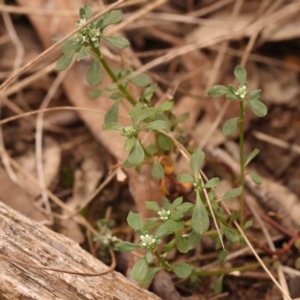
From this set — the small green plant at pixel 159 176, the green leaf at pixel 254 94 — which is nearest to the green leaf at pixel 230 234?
the small green plant at pixel 159 176

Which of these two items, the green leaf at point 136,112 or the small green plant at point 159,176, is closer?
the small green plant at point 159,176

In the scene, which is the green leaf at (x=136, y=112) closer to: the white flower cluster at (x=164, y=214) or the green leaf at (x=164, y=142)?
the green leaf at (x=164, y=142)

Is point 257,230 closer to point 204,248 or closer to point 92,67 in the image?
point 204,248

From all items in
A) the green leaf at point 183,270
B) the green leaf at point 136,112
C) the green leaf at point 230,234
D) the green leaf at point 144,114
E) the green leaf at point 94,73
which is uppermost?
the green leaf at point 94,73

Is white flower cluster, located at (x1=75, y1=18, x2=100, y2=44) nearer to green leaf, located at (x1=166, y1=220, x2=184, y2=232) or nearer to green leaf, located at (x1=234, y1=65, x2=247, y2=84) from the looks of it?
green leaf, located at (x1=234, y1=65, x2=247, y2=84)

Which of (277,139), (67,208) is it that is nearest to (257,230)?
(277,139)

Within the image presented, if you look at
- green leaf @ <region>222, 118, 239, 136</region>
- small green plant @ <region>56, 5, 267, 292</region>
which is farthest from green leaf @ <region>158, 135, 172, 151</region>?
green leaf @ <region>222, 118, 239, 136</region>
